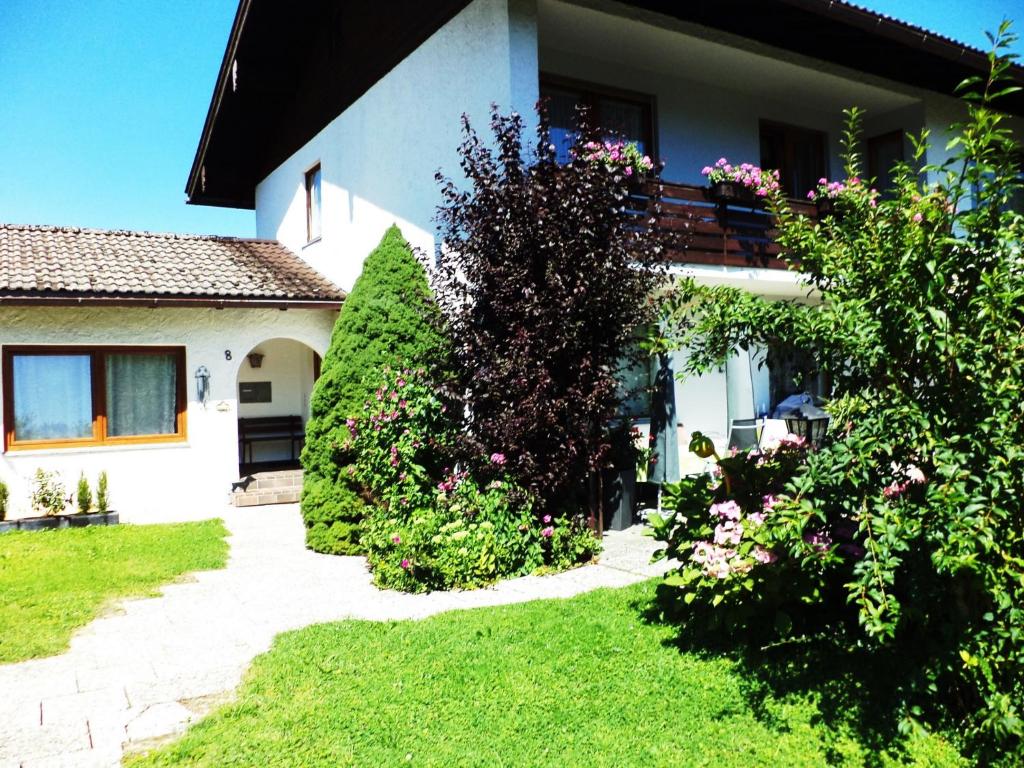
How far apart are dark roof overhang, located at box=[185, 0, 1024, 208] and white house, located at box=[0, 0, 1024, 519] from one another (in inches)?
1.8

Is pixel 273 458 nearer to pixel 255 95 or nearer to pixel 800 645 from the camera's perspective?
pixel 255 95

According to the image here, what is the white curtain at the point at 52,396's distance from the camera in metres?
10.9

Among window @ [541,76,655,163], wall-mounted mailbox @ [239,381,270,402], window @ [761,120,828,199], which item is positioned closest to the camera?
window @ [541,76,655,163]

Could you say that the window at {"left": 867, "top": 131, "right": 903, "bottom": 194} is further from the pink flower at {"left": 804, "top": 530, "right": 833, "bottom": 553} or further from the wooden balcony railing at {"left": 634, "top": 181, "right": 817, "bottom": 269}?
the pink flower at {"left": 804, "top": 530, "right": 833, "bottom": 553}

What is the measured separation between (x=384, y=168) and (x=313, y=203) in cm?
379

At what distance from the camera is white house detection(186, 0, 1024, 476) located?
9773 millimetres

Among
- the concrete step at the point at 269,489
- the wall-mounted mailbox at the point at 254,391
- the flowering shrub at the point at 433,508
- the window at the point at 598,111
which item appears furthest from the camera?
the wall-mounted mailbox at the point at 254,391

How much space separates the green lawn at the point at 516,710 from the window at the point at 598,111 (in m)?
6.79

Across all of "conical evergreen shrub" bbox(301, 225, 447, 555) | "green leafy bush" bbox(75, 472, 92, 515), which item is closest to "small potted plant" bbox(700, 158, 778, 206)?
"conical evergreen shrub" bbox(301, 225, 447, 555)

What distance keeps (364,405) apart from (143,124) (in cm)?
2284

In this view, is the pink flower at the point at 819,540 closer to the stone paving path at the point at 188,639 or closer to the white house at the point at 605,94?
the stone paving path at the point at 188,639

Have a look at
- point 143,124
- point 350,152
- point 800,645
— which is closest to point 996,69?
point 800,645

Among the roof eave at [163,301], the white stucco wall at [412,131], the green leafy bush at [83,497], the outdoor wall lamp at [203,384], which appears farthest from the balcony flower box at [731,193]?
the green leafy bush at [83,497]

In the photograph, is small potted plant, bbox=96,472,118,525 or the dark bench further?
the dark bench
